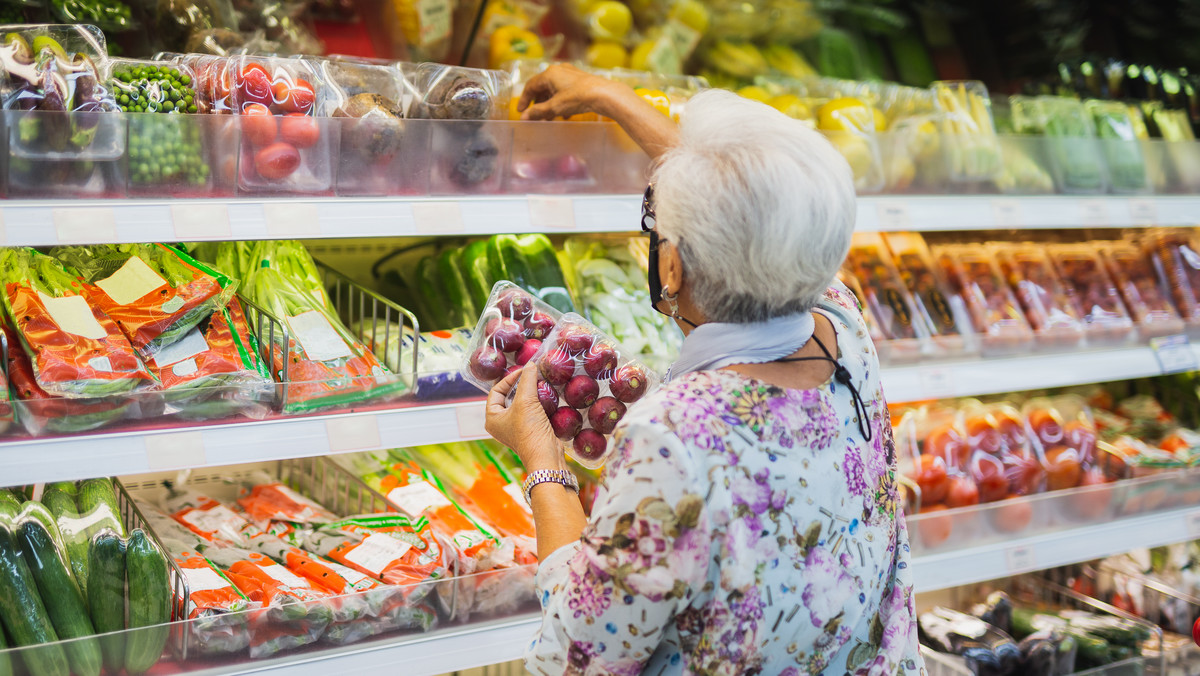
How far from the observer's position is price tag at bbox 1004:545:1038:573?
206cm

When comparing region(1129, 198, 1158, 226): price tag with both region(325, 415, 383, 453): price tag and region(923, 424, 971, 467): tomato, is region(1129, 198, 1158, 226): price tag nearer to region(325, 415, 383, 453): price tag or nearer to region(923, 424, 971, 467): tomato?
region(923, 424, 971, 467): tomato

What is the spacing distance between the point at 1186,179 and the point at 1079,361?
62 cm

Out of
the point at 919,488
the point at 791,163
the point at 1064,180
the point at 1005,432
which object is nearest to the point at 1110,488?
the point at 1005,432

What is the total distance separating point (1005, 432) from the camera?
232 cm

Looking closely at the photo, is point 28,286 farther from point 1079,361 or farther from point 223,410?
point 1079,361

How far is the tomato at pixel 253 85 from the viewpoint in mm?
1482

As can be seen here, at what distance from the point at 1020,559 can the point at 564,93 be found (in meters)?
1.41

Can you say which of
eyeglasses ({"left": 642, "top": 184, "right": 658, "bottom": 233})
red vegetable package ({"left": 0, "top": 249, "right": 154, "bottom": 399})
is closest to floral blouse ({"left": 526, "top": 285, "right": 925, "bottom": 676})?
eyeglasses ({"left": 642, "top": 184, "right": 658, "bottom": 233})

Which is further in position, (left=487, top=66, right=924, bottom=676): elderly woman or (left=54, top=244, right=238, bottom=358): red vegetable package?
(left=54, top=244, right=238, bottom=358): red vegetable package

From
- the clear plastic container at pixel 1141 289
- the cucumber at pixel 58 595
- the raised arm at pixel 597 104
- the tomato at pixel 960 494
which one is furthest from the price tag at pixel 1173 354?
the cucumber at pixel 58 595

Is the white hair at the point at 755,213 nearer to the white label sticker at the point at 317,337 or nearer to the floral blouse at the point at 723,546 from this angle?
the floral blouse at the point at 723,546

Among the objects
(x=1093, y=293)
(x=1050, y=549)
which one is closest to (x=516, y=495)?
(x=1050, y=549)

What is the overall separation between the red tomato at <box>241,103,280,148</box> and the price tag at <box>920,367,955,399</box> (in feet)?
4.48

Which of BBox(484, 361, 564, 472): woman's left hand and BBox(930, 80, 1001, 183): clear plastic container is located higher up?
BBox(930, 80, 1001, 183): clear plastic container
